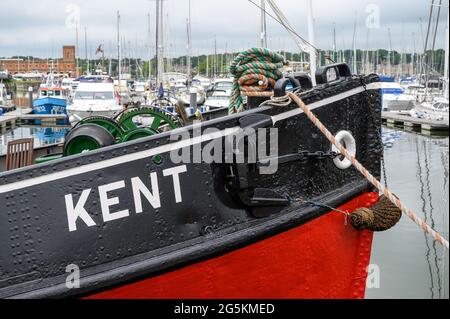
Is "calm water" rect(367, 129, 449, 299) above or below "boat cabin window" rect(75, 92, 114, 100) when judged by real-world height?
below

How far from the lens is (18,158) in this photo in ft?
19.1

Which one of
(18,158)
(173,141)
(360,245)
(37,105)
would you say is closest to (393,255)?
(360,245)

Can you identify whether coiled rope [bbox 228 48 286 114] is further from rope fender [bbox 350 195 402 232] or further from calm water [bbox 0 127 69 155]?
calm water [bbox 0 127 69 155]

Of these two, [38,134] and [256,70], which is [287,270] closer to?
[256,70]

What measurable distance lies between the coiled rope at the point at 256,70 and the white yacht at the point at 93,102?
26.5m

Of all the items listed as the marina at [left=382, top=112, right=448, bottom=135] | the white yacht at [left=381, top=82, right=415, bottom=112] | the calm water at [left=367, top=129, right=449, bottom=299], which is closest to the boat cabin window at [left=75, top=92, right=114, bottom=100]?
the calm water at [left=367, top=129, right=449, bottom=299]

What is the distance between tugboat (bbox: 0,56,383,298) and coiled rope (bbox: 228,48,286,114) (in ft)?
0.44

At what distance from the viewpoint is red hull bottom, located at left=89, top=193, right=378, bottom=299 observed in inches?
146

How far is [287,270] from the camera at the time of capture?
160 inches

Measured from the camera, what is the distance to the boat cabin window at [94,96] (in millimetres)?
31578

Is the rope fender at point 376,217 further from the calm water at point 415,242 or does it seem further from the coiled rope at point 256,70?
the calm water at point 415,242

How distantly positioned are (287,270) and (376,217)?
33.2 inches
